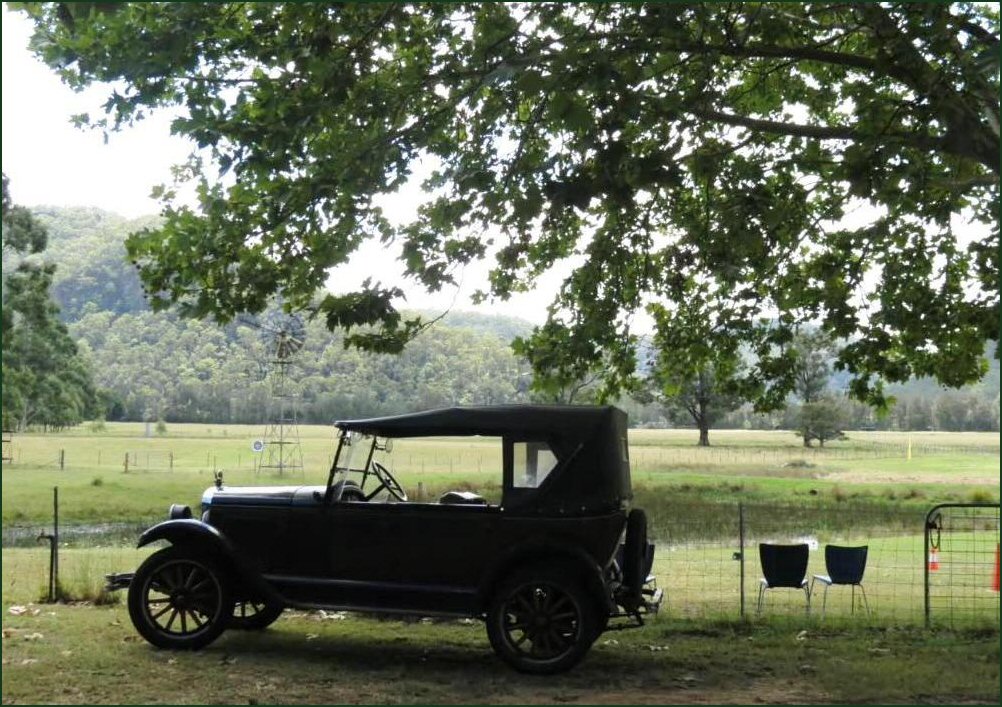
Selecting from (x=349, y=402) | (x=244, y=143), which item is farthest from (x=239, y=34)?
(x=349, y=402)

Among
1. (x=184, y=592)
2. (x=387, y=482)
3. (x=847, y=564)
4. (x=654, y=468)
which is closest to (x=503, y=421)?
(x=387, y=482)

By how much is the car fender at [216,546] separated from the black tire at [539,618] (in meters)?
1.96

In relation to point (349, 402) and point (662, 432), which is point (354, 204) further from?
point (662, 432)

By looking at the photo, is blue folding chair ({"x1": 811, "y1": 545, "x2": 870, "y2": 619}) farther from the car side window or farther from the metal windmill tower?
the metal windmill tower

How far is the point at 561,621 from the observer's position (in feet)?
27.5

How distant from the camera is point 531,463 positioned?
8680 millimetres

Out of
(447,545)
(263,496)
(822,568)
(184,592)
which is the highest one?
(263,496)

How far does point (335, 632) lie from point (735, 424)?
56.6 meters

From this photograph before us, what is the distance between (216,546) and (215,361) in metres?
27.7

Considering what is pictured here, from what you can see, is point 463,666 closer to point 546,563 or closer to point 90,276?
point 546,563

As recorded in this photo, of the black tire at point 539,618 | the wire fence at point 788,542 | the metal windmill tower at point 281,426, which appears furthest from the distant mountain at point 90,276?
the black tire at point 539,618

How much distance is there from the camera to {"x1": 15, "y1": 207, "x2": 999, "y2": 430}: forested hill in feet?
90.5

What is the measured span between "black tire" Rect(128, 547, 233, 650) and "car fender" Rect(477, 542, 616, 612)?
7.66 ft

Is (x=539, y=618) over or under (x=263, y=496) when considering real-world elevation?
under
